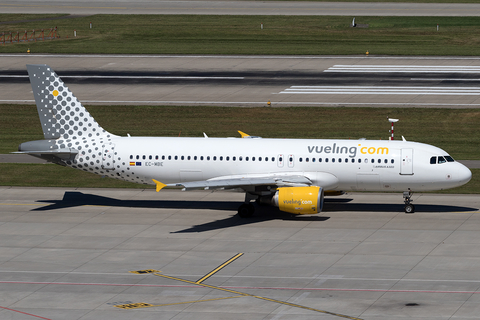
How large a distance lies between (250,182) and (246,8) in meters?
79.1

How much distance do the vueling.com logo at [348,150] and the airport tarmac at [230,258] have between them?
3444 mm

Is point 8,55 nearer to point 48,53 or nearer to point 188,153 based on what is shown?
point 48,53

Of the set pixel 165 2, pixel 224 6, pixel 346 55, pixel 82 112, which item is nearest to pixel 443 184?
pixel 82 112

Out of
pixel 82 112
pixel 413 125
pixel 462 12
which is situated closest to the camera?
pixel 82 112

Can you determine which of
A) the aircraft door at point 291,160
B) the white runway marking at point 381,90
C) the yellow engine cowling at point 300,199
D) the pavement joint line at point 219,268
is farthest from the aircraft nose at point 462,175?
the white runway marking at point 381,90

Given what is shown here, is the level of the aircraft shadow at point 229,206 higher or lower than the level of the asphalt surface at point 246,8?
lower

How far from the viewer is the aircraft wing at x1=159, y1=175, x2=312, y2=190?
126 feet

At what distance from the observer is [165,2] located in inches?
4840

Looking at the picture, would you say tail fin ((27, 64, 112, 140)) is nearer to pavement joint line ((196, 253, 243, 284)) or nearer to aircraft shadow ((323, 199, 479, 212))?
pavement joint line ((196, 253, 243, 284))

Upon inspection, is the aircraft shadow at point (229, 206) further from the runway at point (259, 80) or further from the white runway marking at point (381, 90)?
the white runway marking at point (381, 90)

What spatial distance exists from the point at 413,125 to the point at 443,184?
64.6ft

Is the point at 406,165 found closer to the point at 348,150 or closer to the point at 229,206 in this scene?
the point at 348,150

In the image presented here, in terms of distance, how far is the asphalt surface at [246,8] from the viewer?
107 m

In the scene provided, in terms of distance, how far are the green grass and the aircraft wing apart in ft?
150
